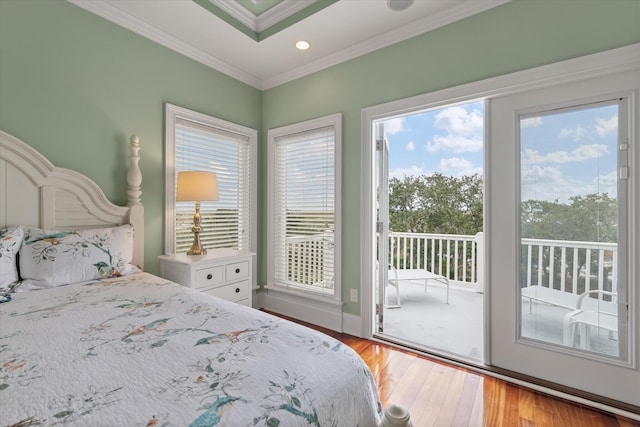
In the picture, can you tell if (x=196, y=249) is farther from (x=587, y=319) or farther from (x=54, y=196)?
(x=587, y=319)

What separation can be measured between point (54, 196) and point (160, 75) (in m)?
1.28

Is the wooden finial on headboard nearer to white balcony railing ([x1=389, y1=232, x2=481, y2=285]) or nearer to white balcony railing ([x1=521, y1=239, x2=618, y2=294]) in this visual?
white balcony railing ([x1=521, y1=239, x2=618, y2=294])

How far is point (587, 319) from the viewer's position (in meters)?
1.81

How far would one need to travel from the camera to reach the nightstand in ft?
7.46

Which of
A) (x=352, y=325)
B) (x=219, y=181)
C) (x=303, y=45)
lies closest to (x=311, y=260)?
(x=352, y=325)

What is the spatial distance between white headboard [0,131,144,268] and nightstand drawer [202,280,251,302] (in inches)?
23.8

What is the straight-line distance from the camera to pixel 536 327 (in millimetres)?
1964

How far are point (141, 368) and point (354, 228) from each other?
209cm

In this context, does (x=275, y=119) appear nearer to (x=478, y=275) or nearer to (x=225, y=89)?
(x=225, y=89)

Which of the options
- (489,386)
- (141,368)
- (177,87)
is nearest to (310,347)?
(141,368)

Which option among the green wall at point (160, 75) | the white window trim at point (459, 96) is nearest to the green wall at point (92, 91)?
the green wall at point (160, 75)

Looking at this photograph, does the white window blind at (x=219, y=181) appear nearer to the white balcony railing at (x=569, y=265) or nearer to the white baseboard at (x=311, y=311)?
the white baseboard at (x=311, y=311)

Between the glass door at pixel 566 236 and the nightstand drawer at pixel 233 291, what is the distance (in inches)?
77.6

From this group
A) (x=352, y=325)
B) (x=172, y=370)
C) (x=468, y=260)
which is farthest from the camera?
(x=468, y=260)
